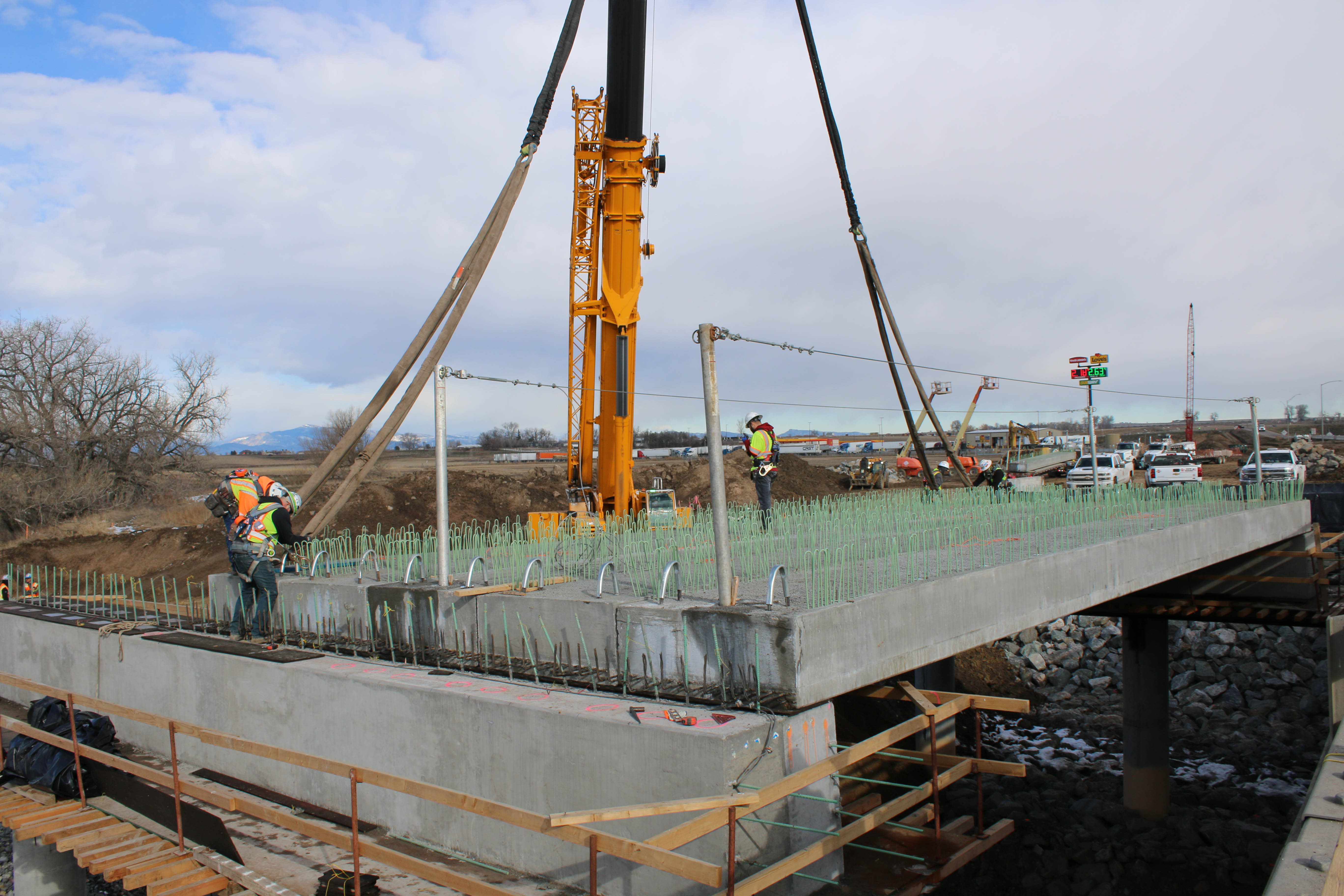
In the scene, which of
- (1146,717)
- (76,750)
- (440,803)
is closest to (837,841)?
(440,803)

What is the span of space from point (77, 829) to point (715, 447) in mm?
5761

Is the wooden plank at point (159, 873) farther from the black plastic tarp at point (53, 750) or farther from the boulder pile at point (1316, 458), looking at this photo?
the boulder pile at point (1316, 458)

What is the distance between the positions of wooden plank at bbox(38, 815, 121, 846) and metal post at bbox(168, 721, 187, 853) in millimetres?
839

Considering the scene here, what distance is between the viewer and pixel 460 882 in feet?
15.1

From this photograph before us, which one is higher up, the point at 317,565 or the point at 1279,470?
the point at 1279,470

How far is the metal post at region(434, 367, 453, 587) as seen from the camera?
7.31m

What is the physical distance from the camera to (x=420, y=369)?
28.2 ft

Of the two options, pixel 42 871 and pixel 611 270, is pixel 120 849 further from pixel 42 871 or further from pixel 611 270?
pixel 611 270

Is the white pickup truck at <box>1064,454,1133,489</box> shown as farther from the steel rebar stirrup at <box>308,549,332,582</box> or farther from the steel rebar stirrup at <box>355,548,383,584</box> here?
the steel rebar stirrup at <box>308,549,332,582</box>

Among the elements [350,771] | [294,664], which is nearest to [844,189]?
[294,664]

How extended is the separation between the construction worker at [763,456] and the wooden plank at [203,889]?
281 inches

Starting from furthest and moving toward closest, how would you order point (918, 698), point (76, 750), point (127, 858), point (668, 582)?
point (668, 582) → point (76, 750) → point (918, 698) → point (127, 858)

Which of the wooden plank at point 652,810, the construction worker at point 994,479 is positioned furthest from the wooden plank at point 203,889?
the construction worker at point 994,479

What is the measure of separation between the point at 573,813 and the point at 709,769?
4.07 ft
